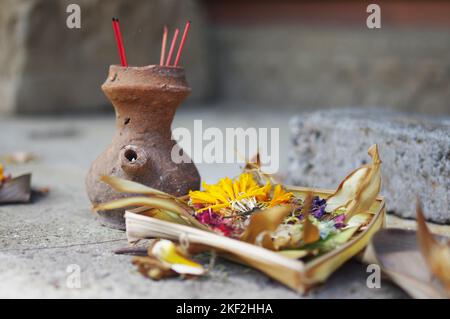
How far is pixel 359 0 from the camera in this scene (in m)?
4.44

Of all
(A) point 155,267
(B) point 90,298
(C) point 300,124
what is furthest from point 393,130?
(B) point 90,298

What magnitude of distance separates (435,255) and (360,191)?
306 mm

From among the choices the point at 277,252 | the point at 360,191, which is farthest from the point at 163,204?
the point at 360,191

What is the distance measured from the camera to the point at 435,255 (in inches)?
45.6

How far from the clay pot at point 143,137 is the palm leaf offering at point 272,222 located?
12cm

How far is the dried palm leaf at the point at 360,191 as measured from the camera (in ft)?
4.68

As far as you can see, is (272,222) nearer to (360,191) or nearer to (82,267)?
(360,191)

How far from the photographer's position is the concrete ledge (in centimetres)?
187

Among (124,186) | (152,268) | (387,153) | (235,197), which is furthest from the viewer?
(387,153)

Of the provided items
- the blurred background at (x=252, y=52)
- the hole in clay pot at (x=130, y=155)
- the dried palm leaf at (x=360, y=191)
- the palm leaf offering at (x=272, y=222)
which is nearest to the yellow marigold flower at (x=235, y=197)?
the palm leaf offering at (x=272, y=222)

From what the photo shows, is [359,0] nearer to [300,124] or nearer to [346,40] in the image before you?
[346,40]

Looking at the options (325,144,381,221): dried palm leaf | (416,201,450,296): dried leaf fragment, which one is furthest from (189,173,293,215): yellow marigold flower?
(416,201,450,296): dried leaf fragment

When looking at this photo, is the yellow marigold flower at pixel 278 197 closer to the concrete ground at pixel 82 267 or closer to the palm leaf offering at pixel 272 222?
the palm leaf offering at pixel 272 222

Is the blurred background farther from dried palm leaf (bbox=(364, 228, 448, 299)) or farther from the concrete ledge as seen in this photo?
dried palm leaf (bbox=(364, 228, 448, 299))
